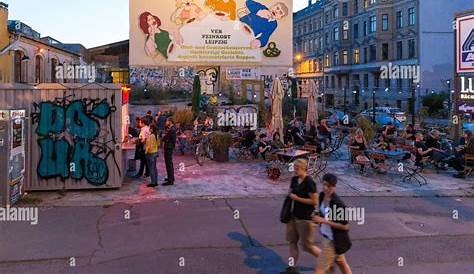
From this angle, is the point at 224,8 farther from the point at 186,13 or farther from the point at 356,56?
the point at 356,56

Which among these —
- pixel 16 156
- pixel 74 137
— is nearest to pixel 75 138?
pixel 74 137

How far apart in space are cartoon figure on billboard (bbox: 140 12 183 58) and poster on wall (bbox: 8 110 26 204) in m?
11.5

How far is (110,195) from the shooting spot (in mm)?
11211

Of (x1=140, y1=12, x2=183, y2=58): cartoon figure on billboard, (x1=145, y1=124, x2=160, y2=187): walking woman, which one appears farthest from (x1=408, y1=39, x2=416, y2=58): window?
(x1=145, y1=124, x2=160, y2=187): walking woman

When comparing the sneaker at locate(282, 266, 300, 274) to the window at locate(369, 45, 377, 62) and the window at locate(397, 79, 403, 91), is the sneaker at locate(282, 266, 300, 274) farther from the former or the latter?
the window at locate(369, 45, 377, 62)

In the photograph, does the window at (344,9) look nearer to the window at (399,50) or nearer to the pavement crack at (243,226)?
the window at (399,50)

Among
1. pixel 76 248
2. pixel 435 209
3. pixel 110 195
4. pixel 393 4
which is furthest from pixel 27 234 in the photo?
pixel 393 4

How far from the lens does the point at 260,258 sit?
22.8 feet

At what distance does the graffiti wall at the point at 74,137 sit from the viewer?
37.2 feet

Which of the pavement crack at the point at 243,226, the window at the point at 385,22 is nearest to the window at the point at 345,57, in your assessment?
the window at the point at 385,22

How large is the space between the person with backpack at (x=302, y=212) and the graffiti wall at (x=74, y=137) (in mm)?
6438

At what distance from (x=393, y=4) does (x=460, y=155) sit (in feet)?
162

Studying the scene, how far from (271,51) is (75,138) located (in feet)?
42.7

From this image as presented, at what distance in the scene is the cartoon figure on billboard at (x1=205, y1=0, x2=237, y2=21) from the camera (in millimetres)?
21969
